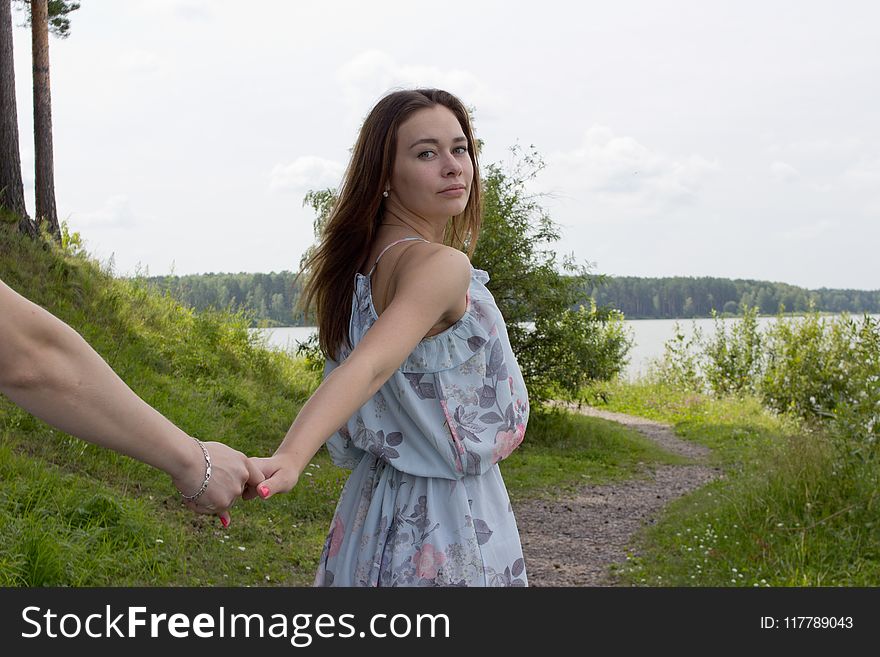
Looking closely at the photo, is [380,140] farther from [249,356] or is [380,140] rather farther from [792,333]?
[792,333]

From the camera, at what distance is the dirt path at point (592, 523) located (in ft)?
23.5

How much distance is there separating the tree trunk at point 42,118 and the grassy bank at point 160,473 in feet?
5.35

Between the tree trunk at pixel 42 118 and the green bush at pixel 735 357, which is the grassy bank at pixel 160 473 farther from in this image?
the green bush at pixel 735 357

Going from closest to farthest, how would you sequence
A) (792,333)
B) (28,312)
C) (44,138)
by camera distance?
(28,312), (44,138), (792,333)

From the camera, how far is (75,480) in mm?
6086

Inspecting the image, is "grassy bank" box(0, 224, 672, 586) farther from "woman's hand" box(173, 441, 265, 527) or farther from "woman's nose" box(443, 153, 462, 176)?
"woman's nose" box(443, 153, 462, 176)

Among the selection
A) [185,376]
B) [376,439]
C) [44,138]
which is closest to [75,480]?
[185,376]

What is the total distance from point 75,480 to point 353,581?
14.5ft

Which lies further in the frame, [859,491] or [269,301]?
[269,301]

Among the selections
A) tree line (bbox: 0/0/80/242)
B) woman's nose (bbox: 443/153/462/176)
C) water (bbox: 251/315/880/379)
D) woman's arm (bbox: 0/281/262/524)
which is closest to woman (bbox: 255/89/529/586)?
woman's nose (bbox: 443/153/462/176)

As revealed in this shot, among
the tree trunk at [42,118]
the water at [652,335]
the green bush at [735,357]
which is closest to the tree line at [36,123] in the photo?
the tree trunk at [42,118]

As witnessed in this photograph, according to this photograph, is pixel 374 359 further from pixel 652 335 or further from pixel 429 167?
pixel 652 335

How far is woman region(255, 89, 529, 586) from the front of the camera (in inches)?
83.4

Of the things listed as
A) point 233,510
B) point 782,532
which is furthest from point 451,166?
point 233,510
